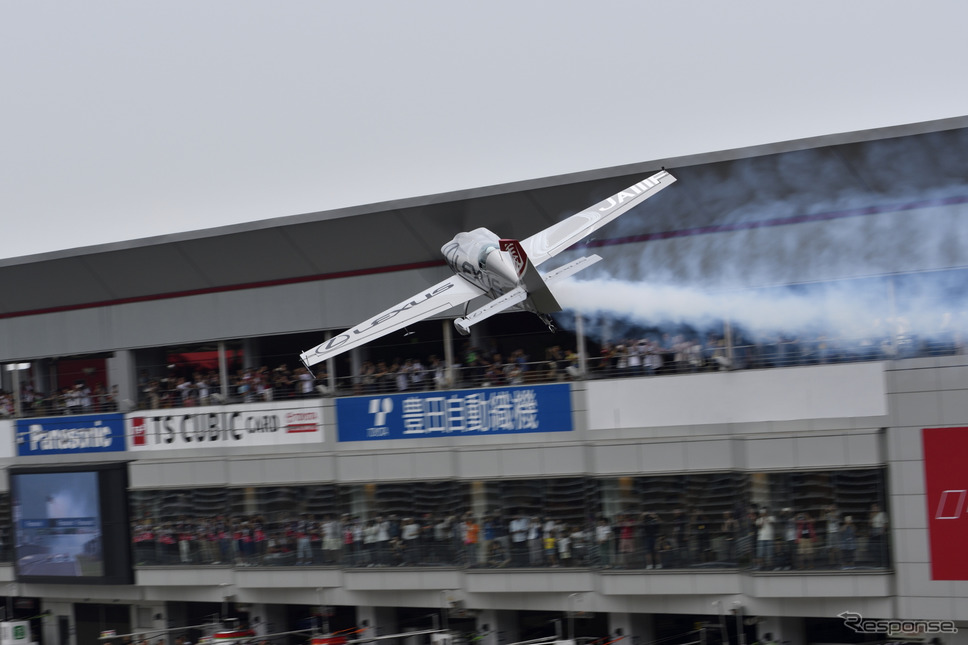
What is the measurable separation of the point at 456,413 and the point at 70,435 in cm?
1653

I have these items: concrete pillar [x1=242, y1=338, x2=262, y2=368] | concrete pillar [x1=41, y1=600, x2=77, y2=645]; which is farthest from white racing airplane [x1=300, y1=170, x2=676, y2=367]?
concrete pillar [x1=41, y1=600, x2=77, y2=645]

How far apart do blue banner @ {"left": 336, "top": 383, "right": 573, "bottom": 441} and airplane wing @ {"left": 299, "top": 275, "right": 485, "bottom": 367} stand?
11.8ft

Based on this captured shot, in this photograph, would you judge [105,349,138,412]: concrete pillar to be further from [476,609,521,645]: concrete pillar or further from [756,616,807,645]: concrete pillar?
[756,616,807,645]: concrete pillar

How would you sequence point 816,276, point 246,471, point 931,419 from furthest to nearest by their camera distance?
point 246,471 → point 816,276 → point 931,419

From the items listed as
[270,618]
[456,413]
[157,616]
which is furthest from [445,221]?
[157,616]

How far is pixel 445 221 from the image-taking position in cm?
3309

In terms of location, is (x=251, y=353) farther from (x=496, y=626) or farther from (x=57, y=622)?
(x=57, y=622)

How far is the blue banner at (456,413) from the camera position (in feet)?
101

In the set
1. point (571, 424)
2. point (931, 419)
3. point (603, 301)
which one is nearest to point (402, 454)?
point (571, 424)

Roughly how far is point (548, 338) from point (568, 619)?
335 inches

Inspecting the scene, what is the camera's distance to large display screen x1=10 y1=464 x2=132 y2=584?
38031 millimetres

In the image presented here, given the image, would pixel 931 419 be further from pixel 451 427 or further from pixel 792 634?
pixel 451 427

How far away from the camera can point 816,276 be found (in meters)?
27.5

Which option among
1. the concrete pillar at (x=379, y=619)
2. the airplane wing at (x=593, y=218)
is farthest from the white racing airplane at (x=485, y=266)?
the concrete pillar at (x=379, y=619)
